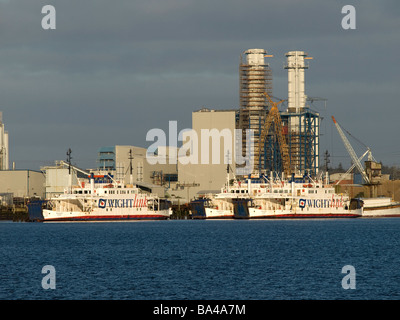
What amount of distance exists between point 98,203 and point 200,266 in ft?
318

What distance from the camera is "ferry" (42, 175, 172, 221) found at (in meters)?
166

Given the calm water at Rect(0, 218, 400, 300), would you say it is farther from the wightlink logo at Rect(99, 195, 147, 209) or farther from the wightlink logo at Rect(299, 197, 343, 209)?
the wightlink logo at Rect(299, 197, 343, 209)

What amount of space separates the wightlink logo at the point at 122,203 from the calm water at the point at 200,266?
49289 millimetres

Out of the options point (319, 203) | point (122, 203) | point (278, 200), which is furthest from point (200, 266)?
point (319, 203)

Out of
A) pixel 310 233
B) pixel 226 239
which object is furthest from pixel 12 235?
pixel 310 233

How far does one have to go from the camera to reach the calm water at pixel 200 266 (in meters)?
56.2
